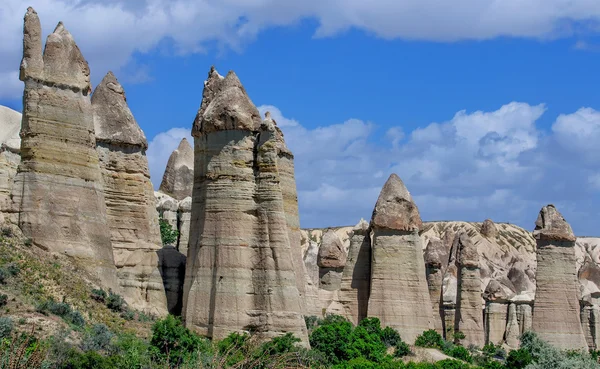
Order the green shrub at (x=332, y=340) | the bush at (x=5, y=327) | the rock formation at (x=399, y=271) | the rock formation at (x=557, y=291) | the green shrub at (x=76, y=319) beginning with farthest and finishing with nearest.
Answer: the rock formation at (x=557, y=291)
the rock formation at (x=399, y=271)
the green shrub at (x=332, y=340)
the green shrub at (x=76, y=319)
the bush at (x=5, y=327)

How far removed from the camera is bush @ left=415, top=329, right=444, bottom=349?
46500 mm

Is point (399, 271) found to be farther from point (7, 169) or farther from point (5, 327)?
point (5, 327)

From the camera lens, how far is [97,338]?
31.5 meters

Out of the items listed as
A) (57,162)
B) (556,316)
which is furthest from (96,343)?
(556,316)

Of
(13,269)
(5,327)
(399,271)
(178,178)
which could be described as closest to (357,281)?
(399,271)

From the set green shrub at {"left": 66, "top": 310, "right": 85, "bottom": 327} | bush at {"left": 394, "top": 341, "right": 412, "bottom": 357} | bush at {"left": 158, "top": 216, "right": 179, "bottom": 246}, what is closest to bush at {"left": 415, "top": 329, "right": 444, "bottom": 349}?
bush at {"left": 394, "top": 341, "right": 412, "bottom": 357}

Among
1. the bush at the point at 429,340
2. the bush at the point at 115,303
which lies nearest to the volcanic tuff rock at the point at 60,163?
the bush at the point at 115,303

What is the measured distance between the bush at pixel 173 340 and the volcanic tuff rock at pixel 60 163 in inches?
206

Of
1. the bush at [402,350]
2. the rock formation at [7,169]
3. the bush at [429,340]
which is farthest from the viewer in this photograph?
the bush at [429,340]

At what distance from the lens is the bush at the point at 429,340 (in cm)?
4650

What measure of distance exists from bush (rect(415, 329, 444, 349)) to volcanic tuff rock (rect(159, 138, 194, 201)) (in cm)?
1505

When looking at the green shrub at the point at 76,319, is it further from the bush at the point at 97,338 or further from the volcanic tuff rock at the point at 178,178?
the volcanic tuff rock at the point at 178,178

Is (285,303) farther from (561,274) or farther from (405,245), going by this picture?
(561,274)

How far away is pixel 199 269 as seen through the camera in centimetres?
3584
